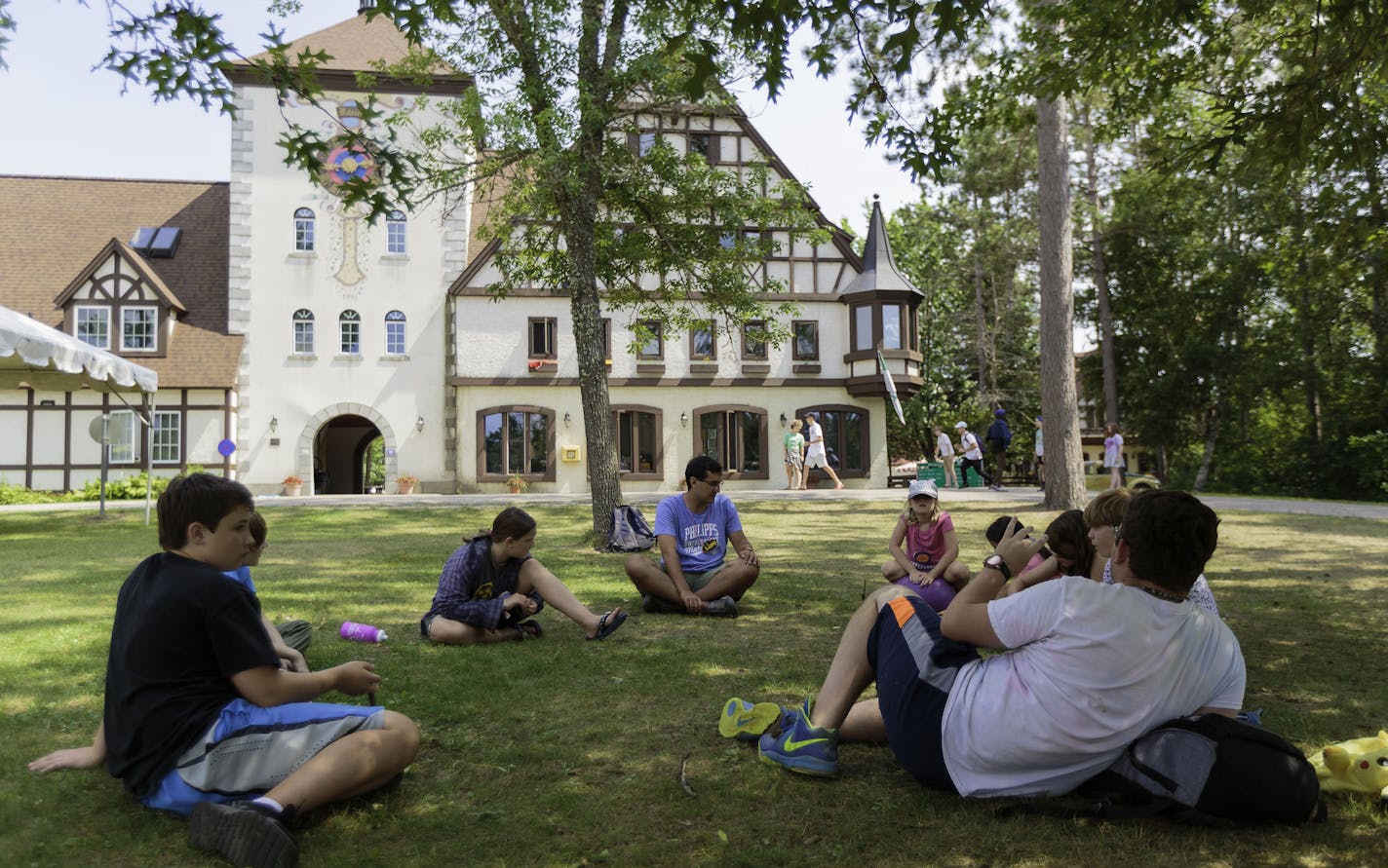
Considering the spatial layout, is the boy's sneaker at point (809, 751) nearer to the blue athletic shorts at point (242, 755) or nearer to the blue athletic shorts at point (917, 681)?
the blue athletic shorts at point (917, 681)

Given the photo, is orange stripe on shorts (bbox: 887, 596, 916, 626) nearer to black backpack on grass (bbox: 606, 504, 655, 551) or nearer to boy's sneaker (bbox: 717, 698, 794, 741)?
boy's sneaker (bbox: 717, 698, 794, 741)

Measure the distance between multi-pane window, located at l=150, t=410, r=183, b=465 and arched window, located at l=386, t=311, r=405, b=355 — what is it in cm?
596

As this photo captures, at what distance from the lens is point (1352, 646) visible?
6.07 m

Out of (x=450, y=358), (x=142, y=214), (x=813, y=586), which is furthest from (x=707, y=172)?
(x=142, y=214)

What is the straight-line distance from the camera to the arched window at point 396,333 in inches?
1120

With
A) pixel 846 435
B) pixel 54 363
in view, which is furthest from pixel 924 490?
pixel 846 435

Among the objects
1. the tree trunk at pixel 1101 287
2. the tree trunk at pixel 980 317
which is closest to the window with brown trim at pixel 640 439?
the tree trunk at pixel 980 317

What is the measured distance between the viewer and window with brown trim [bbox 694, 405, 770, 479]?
29.8m

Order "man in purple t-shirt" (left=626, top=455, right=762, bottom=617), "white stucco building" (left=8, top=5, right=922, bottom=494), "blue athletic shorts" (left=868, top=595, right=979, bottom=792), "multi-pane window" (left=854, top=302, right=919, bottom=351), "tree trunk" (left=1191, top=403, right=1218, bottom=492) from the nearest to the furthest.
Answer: "blue athletic shorts" (left=868, top=595, right=979, bottom=792) < "man in purple t-shirt" (left=626, top=455, right=762, bottom=617) < "white stucco building" (left=8, top=5, right=922, bottom=494) < "multi-pane window" (left=854, top=302, right=919, bottom=351) < "tree trunk" (left=1191, top=403, right=1218, bottom=492)

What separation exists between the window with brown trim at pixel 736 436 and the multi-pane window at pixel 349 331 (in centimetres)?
1003

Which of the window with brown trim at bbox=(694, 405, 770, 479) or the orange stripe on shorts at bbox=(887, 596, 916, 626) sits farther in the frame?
the window with brown trim at bbox=(694, 405, 770, 479)

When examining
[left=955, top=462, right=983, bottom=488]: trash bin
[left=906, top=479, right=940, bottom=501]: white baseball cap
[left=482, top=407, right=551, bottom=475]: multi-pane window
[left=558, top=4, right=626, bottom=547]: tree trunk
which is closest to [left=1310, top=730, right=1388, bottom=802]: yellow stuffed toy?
[left=906, top=479, right=940, bottom=501]: white baseball cap

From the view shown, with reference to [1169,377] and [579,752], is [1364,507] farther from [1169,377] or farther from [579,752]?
[579,752]

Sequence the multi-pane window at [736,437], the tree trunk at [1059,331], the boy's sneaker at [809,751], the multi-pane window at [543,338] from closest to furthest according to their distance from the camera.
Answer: the boy's sneaker at [809,751], the tree trunk at [1059,331], the multi-pane window at [543,338], the multi-pane window at [736,437]
